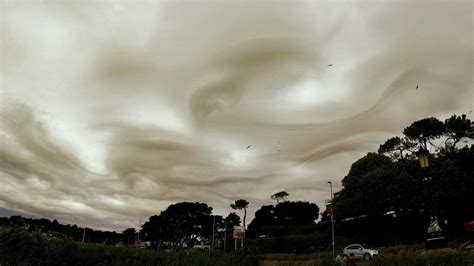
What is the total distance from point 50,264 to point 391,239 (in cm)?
4433

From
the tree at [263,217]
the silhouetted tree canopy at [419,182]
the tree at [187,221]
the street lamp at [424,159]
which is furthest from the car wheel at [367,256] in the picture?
the tree at [187,221]

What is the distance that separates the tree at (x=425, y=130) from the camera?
44.8 m

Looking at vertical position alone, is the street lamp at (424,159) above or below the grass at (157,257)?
above

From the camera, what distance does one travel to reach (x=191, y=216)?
354ft

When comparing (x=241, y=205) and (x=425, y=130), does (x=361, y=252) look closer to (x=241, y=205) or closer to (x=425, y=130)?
(x=425, y=130)

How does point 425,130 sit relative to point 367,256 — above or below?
above

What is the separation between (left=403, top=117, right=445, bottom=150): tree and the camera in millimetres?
44750

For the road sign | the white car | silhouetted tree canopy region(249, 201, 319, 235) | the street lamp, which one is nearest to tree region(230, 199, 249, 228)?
silhouetted tree canopy region(249, 201, 319, 235)

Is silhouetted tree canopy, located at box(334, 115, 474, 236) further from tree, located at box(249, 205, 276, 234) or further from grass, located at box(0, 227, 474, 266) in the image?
tree, located at box(249, 205, 276, 234)

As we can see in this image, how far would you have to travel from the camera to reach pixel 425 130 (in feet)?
149

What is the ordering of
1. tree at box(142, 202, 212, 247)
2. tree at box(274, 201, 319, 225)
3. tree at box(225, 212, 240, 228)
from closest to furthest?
tree at box(274, 201, 319, 225) → tree at box(142, 202, 212, 247) → tree at box(225, 212, 240, 228)

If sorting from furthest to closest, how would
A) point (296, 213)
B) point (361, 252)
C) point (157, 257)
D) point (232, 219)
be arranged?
point (232, 219) < point (296, 213) < point (361, 252) < point (157, 257)

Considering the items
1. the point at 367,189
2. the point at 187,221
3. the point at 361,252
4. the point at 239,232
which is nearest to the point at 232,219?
the point at 187,221

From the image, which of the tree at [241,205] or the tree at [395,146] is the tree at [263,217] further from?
the tree at [395,146]
